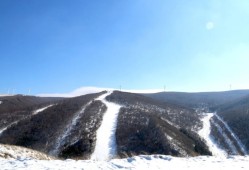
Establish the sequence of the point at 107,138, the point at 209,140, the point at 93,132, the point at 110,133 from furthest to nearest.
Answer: the point at 209,140 → the point at 110,133 → the point at 93,132 → the point at 107,138

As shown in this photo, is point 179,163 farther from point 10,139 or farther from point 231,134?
point 231,134

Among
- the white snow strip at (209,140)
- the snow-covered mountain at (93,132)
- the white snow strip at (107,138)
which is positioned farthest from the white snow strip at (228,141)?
the white snow strip at (107,138)

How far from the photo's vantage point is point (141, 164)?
15.6 meters

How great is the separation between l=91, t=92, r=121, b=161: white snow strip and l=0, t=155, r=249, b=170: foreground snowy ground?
23.1m

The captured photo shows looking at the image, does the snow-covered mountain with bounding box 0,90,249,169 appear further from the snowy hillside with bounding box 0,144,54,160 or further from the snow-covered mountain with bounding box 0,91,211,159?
the snowy hillside with bounding box 0,144,54,160

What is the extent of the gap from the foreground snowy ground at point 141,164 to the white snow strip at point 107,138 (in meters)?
23.1

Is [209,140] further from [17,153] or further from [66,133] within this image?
[17,153]

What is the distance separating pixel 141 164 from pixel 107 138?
34003mm

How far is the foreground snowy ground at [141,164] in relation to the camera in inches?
551

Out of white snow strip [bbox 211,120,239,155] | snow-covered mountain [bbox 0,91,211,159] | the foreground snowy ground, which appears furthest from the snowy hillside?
white snow strip [bbox 211,120,239,155]

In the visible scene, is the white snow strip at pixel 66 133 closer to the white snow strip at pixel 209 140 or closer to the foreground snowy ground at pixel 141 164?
the white snow strip at pixel 209 140

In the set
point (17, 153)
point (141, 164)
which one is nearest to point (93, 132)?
point (17, 153)

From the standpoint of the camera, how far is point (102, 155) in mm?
42062

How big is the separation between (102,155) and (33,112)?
33254 millimetres
